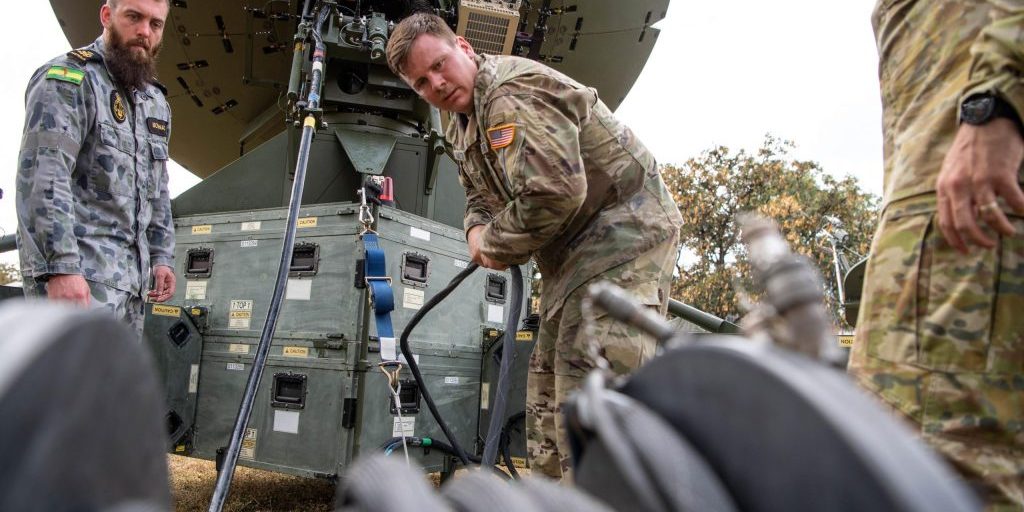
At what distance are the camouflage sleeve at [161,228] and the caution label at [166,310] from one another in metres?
1.35

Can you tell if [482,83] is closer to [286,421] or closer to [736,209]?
[286,421]

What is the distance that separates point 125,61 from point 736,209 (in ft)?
55.6

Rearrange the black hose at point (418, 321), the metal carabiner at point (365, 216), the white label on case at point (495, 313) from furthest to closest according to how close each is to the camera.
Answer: the white label on case at point (495, 313), the metal carabiner at point (365, 216), the black hose at point (418, 321)

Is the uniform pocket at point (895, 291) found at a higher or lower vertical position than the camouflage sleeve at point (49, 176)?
lower

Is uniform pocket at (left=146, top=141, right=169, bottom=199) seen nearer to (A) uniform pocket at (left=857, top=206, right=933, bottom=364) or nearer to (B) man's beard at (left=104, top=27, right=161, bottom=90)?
(B) man's beard at (left=104, top=27, right=161, bottom=90)

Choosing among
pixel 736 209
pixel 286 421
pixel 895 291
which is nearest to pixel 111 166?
pixel 286 421

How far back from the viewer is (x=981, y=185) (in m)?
1.25

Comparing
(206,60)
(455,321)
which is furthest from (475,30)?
(206,60)

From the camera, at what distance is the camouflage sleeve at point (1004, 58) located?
125 centimetres

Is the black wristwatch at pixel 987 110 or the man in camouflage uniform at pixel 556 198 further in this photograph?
the man in camouflage uniform at pixel 556 198

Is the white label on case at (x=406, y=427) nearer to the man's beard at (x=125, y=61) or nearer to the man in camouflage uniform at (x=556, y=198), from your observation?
the man in camouflage uniform at (x=556, y=198)

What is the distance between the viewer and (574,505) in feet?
1.90

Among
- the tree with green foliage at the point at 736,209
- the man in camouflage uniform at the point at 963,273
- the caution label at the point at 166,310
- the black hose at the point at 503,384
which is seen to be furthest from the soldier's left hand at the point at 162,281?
the tree with green foliage at the point at 736,209

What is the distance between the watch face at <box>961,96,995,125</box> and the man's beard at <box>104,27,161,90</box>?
2733 mm
